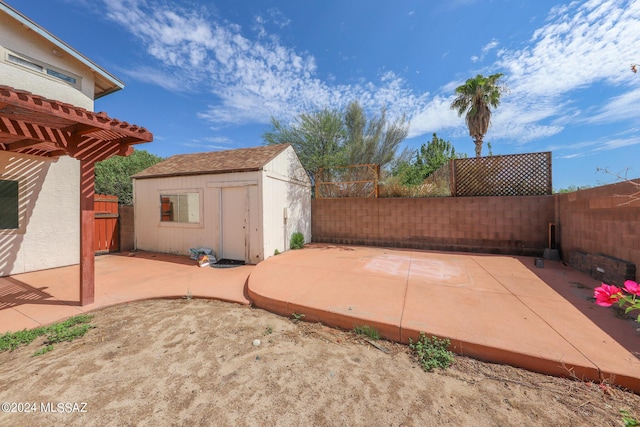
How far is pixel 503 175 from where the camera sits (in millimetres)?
7133

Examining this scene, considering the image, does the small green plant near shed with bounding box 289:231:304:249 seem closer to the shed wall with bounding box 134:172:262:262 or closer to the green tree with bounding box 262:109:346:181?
the shed wall with bounding box 134:172:262:262

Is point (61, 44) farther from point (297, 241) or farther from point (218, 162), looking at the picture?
point (297, 241)

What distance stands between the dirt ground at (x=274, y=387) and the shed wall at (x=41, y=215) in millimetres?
4381

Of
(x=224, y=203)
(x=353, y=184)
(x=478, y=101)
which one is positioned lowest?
(x=224, y=203)

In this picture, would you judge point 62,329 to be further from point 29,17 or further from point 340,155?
point 340,155

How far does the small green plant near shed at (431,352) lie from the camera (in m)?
2.24

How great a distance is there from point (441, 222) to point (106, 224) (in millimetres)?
11208

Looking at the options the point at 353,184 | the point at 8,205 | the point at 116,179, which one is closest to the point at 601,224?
the point at 353,184

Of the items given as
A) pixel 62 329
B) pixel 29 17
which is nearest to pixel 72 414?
pixel 62 329

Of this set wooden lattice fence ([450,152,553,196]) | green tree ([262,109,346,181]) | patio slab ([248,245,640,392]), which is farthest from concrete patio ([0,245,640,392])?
green tree ([262,109,346,181])

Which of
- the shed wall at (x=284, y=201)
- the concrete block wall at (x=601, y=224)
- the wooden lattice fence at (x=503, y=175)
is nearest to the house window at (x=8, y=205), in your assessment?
the shed wall at (x=284, y=201)

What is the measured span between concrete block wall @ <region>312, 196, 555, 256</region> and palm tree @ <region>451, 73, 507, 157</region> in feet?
32.1

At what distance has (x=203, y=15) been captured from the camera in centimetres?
664

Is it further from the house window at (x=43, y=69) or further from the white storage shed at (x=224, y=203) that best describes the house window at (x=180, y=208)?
the house window at (x=43, y=69)
